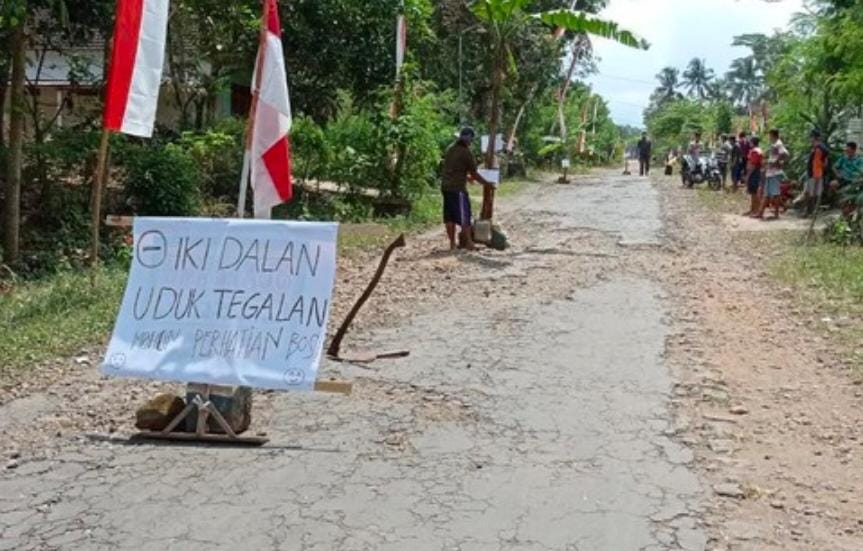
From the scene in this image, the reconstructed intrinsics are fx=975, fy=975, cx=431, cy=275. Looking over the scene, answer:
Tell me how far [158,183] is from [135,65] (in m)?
5.00

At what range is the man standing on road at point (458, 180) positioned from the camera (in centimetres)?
1314

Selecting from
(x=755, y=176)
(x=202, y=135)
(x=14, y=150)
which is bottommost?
(x=755, y=176)

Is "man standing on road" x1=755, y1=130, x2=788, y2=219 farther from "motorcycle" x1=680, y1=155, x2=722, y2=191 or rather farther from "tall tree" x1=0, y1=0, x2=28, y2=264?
"tall tree" x1=0, y1=0, x2=28, y2=264

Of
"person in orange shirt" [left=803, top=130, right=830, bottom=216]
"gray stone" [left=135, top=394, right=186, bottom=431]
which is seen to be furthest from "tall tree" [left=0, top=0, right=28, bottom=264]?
"person in orange shirt" [left=803, top=130, right=830, bottom=216]

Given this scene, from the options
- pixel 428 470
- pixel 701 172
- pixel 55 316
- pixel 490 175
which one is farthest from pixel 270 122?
pixel 701 172

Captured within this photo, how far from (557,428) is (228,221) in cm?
233

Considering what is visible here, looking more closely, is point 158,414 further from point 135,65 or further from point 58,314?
point 135,65

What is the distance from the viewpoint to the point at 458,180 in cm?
1323

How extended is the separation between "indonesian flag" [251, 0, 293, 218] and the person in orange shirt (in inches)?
507

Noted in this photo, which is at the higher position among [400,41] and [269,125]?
[400,41]

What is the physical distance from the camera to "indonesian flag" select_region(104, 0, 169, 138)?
842cm

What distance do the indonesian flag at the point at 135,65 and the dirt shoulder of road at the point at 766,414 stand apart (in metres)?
4.99

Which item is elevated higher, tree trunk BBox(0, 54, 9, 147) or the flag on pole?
the flag on pole

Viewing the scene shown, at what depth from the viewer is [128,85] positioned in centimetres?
848
